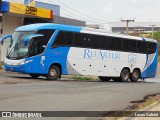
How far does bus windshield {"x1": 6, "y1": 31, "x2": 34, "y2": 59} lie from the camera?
2462cm

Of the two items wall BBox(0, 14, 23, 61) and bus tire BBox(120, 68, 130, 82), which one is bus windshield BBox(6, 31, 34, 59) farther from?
wall BBox(0, 14, 23, 61)

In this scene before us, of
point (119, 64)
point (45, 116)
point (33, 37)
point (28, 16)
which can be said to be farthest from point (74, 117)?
point (28, 16)

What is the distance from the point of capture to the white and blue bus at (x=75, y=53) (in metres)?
24.6

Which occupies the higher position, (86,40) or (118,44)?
(86,40)

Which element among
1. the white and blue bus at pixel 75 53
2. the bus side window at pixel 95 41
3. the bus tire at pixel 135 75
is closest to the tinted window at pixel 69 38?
the white and blue bus at pixel 75 53

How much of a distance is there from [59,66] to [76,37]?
2.04 m

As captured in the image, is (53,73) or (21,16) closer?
(53,73)

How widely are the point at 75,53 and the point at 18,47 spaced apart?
357 cm

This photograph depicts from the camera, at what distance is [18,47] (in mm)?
24922

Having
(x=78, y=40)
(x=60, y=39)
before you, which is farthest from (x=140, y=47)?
(x=60, y=39)

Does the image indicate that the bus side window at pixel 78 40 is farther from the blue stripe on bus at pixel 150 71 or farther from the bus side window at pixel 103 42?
the blue stripe on bus at pixel 150 71

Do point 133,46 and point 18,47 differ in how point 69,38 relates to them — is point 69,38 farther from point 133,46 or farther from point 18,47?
point 133,46

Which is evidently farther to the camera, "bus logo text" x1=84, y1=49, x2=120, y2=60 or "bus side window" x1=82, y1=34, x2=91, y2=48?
"bus logo text" x1=84, y1=49, x2=120, y2=60

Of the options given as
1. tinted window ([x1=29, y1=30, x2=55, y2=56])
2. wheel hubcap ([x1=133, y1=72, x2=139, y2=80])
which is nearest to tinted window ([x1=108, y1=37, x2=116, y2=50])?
wheel hubcap ([x1=133, y1=72, x2=139, y2=80])
